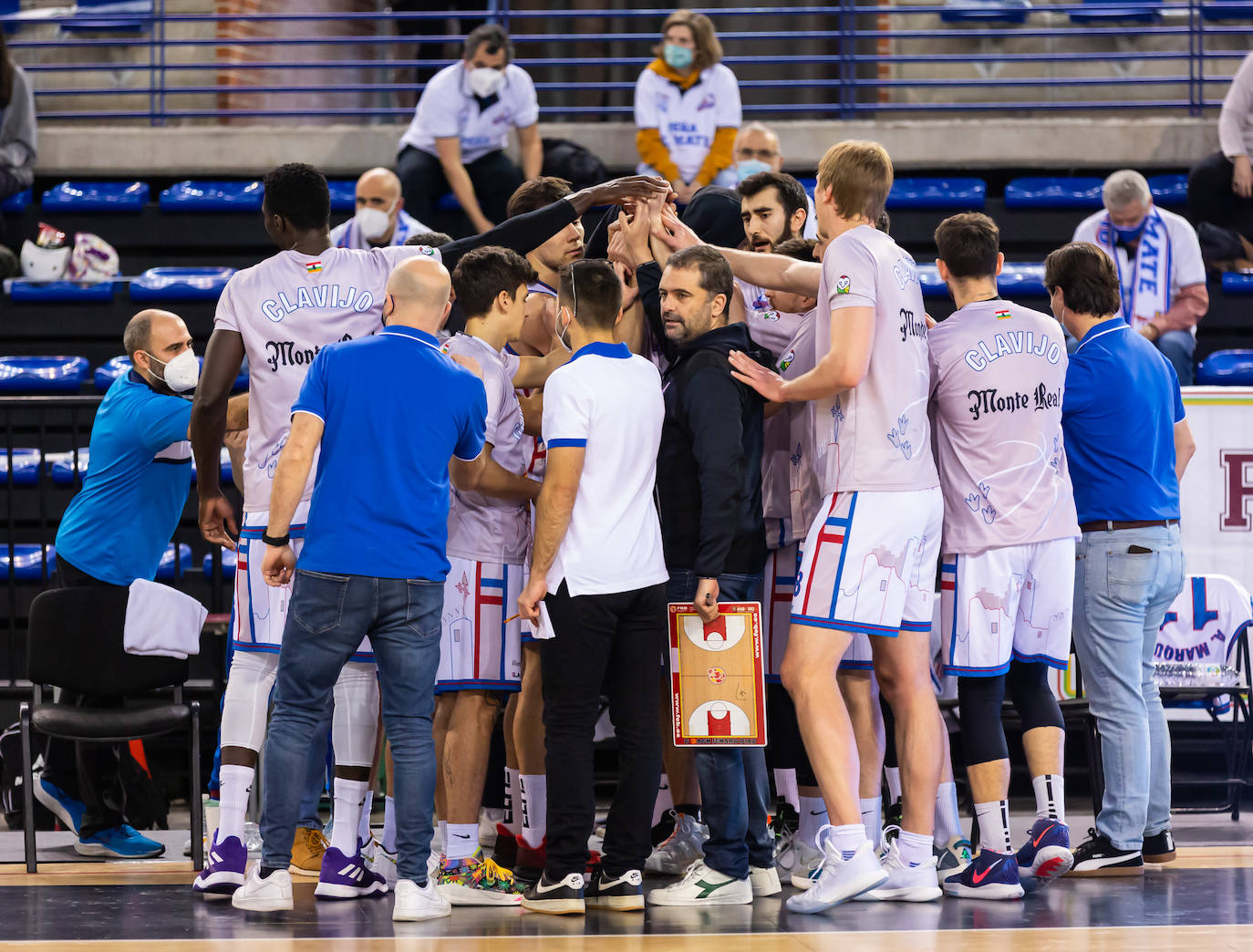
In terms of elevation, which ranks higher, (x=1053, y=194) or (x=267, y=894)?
(x=1053, y=194)

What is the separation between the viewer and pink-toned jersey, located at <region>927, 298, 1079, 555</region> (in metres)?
4.84

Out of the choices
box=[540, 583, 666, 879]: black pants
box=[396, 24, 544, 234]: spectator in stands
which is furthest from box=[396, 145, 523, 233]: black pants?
box=[540, 583, 666, 879]: black pants

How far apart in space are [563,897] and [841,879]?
833mm

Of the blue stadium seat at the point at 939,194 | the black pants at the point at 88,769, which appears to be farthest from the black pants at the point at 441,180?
the black pants at the point at 88,769

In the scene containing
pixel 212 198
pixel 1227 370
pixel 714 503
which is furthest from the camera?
pixel 212 198

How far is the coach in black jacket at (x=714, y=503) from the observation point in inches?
179

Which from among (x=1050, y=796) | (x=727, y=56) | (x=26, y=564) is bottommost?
(x=1050, y=796)

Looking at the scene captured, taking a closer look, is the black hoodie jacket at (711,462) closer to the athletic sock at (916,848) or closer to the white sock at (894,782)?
the athletic sock at (916,848)

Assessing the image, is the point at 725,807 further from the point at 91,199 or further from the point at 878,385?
the point at 91,199

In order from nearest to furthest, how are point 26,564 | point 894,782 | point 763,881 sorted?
point 763,881, point 894,782, point 26,564

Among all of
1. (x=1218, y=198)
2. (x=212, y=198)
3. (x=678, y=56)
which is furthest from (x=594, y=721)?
(x=1218, y=198)

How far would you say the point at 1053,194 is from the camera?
1007cm

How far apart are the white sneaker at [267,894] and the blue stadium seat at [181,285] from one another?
561 cm

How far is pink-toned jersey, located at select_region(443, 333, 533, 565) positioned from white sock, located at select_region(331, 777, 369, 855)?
806 mm
